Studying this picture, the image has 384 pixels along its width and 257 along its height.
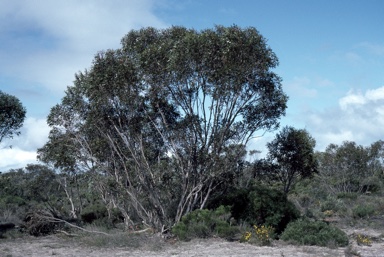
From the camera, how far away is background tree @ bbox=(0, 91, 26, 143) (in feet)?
73.8

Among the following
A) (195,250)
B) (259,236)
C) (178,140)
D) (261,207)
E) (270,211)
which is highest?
(178,140)

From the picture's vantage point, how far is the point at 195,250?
46.6ft

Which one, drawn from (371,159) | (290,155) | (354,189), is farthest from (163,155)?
(371,159)

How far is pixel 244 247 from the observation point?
14656mm

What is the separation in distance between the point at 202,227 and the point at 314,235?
382 cm

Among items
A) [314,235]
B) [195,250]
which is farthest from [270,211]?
[195,250]

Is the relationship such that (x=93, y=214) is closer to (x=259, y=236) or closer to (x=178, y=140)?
(x=178, y=140)

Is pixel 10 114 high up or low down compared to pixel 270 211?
up

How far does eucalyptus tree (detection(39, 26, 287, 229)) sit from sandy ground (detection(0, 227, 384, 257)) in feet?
8.55

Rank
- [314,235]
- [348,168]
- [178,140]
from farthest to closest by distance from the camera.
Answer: [348,168], [178,140], [314,235]

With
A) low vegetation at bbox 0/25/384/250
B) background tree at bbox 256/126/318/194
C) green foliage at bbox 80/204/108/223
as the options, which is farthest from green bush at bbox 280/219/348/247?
green foliage at bbox 80/204/108/223

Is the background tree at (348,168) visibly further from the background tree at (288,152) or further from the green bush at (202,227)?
the green bush at (202,227)

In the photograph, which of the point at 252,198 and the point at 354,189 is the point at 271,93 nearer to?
the point at 252,198

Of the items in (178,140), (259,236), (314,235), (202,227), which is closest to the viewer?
(314,235)
